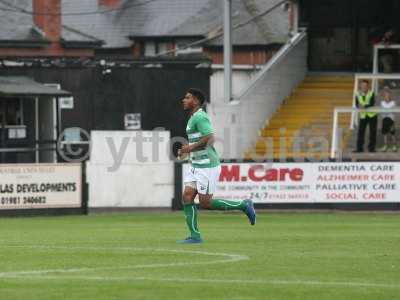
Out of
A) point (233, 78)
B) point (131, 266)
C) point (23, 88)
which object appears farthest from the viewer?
point (233, 78)

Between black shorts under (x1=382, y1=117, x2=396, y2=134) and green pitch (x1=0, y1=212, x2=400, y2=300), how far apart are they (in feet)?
41.8

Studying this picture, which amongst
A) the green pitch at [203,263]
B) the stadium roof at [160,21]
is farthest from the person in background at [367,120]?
the stadium roof at [160,21]

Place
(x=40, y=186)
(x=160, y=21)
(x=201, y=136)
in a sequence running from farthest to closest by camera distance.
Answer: (x=160, y=21) → (x=40, y=186) → (x=201, y=136)

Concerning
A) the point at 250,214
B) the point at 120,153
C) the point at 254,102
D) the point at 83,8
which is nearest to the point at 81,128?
the point at 254,102

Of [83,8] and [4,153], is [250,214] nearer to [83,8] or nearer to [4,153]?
[4,153]

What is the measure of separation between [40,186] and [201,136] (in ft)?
39.2

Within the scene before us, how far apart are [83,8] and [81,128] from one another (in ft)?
69.1

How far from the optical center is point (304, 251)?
15.7m

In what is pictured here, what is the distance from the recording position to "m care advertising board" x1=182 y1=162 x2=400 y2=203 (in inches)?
1135

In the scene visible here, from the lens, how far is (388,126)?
34625 millimetres

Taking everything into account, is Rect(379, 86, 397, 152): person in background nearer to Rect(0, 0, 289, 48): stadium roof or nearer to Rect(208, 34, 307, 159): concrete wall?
Rect(208, 34, 307, 159): concrete wall

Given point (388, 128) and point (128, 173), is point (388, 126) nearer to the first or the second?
point (388, 128)

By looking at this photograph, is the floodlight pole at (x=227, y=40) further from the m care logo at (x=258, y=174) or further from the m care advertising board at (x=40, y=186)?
the m care advertising board at (x=40, y=186)

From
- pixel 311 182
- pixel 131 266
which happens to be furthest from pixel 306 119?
pixel 131 266
